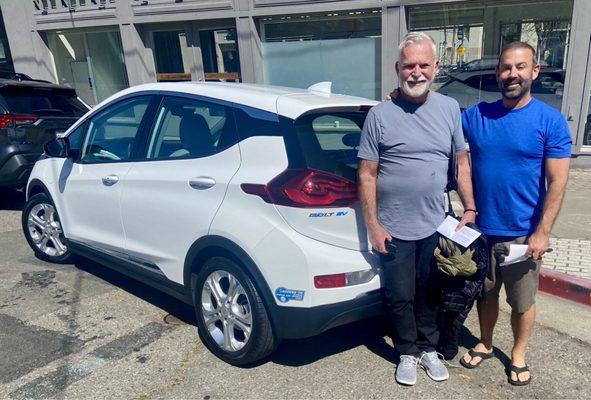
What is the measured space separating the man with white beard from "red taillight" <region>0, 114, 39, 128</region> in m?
5.21

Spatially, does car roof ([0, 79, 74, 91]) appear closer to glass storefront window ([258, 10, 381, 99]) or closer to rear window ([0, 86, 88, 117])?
rear window ([0, 86, 88, 117])

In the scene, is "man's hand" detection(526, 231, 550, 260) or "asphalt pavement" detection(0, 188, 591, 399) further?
"asphalt pavement" detection(0, 188, 591, 399)

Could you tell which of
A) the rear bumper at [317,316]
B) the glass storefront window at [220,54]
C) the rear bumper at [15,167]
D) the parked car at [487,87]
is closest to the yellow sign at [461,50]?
the parked car at [487,87]

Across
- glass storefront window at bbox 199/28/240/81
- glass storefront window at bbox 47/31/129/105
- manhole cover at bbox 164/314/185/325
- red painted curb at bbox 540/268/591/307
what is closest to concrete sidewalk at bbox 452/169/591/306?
red painted curb at bbox 540/268/591/307

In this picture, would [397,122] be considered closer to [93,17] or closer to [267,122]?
[267,122]

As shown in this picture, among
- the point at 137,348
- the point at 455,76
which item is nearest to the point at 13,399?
the point at 137,348

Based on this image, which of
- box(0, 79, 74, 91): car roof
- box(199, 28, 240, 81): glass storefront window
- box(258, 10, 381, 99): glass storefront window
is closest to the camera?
box(0, 79, 74, 91): car roof

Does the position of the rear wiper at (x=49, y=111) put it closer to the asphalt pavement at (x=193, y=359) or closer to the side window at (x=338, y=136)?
Result: the asphalt pavement at (x=193, y=359)

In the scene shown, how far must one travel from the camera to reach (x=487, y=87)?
7723 mm

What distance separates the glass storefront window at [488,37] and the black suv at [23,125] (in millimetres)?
5522

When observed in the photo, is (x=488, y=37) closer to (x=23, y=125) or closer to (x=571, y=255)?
(x=571, y=255)

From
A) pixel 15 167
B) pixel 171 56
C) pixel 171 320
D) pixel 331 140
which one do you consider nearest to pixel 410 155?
pixel 331 140

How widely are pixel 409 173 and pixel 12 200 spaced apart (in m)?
6.86

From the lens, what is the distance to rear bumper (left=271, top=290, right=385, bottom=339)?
253 centimetres
